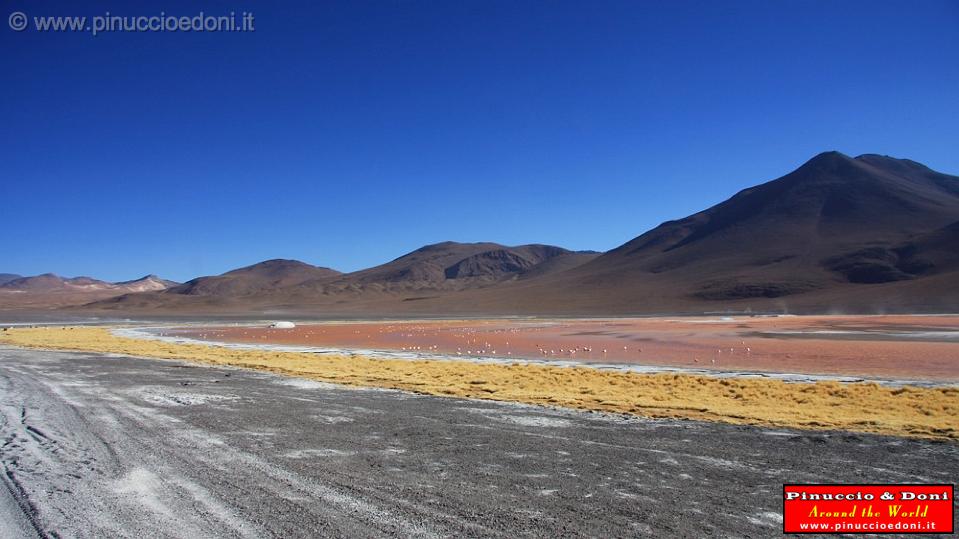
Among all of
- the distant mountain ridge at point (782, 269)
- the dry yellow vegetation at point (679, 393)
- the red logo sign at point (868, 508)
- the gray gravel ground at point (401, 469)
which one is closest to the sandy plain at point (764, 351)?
the dry yellow vegetation at point (679, 393)

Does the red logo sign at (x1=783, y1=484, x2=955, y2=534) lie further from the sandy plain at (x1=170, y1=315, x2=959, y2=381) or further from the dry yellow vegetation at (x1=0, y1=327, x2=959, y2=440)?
the sandy plain at (x1=170, y1=315, x2=959, y2=381)

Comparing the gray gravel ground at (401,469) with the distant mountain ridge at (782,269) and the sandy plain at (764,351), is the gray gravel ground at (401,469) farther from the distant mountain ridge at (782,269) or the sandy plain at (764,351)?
the distant mountain ridge at (782,269)

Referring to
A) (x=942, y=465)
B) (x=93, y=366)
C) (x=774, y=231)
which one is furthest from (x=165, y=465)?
(x=774, y=231)

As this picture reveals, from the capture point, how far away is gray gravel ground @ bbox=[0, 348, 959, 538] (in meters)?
5.91

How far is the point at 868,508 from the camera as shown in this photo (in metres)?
6.45

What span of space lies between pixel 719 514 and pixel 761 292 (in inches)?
4949

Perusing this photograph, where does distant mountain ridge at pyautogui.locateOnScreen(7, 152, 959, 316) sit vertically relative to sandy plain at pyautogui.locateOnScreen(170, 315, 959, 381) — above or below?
above

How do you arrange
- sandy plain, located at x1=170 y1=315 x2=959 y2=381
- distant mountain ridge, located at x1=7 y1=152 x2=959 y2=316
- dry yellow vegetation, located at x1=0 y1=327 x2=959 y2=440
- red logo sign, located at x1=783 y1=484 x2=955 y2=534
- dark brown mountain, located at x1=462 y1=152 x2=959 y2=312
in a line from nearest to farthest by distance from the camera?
1. red logo sign, located at x1=783 y1=484 x2=955 y2=534
2. dry yellow vegetation, located at x1=0 y1=327 x2=959 y2=440
3. sandy plain, located at x1=170 y1=315 x2=959 y2=381
4. distant mountain ridge, located at x1=7 y1=152 x2=959 y2=316
5. dark brown mountain, located at x1=462 y1=152 x2=959 y2=312

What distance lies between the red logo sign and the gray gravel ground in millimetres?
275

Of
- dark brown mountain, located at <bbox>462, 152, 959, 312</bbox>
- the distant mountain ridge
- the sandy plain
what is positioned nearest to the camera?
the sandy plain

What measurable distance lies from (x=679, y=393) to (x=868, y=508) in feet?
32.5

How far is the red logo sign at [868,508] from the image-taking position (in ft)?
19.4

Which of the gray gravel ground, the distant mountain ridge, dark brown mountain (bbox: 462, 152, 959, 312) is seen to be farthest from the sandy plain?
dark brown mountain (bbox: 462, 152, 959, 312)

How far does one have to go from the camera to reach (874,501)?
22.1 ft
